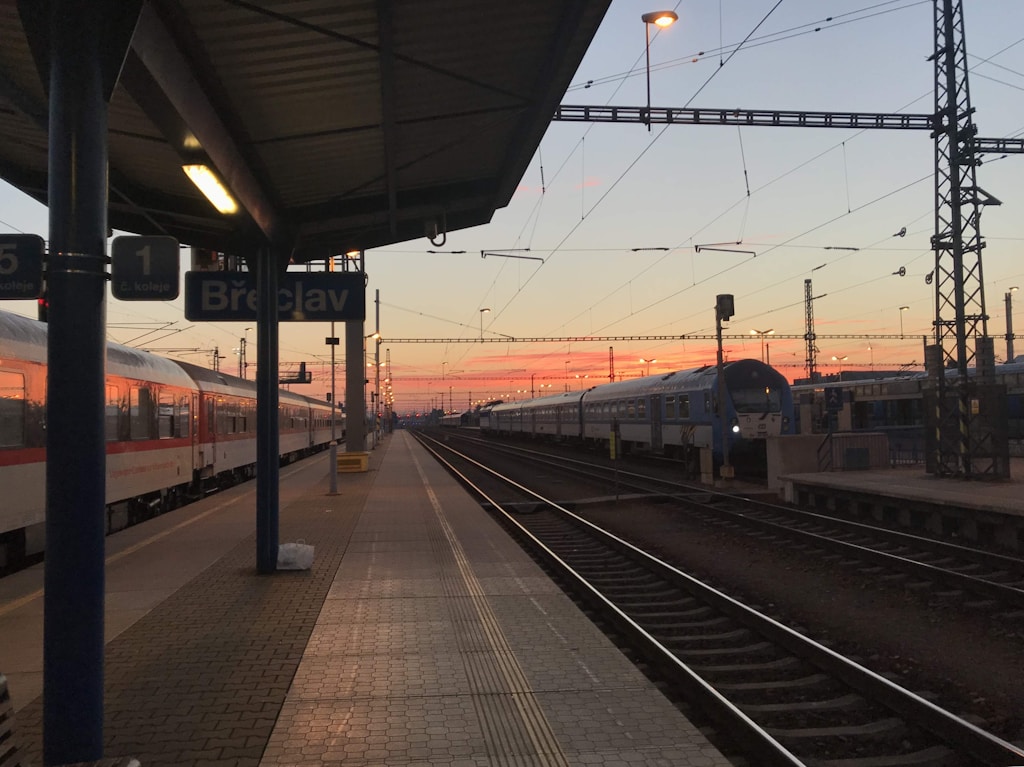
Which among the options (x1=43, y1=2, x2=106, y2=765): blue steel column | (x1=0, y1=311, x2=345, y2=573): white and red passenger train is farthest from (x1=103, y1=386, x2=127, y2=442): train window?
(x1=43, y1=2, x2=106, y2=765): blue steel column

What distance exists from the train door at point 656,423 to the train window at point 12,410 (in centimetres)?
2178

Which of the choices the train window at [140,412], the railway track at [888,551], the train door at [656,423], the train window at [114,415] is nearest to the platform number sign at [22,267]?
the railway track at [888,551]

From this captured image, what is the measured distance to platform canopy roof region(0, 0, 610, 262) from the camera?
5.07 metres

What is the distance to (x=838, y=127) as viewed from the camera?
2147 centimetres

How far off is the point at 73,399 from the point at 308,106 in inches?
141

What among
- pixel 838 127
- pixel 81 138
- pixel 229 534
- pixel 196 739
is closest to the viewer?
pixel 81 138

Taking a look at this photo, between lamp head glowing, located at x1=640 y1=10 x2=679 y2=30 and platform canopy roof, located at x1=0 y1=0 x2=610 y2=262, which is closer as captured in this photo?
platform canopy roof, located at x1=0 y1=0 x2=610 y2=262

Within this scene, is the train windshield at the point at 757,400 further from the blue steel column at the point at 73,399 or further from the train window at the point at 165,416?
the blue steel column at the point at 73,399

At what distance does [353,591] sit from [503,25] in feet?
18.3

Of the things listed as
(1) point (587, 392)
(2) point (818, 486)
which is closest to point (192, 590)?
(2) point (818, 486)

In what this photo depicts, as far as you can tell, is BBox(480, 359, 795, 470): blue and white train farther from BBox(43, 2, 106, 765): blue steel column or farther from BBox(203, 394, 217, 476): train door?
BBox(43, 2, 106, 765): blue steel column

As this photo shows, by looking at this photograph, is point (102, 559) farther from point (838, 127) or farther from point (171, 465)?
point (838, 127)

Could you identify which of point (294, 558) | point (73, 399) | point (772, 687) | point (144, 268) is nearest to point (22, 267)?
point (144, 268)

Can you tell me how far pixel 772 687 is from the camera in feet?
18.7
